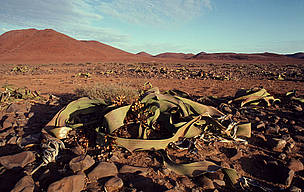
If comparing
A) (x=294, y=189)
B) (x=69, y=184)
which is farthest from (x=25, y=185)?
(x=294, y=189)

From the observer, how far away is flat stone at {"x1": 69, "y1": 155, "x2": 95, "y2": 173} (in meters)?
1.74

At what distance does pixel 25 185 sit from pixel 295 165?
8.48ft

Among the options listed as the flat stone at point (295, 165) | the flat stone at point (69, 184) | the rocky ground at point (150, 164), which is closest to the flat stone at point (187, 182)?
the rocky ground at point (150, 164)

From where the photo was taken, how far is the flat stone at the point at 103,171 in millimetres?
1713

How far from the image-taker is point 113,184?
1626 mm

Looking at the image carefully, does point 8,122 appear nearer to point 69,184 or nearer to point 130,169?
point 69,184

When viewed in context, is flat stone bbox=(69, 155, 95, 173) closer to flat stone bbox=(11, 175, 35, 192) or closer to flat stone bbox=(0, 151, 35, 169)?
flat stone bbox=(11, 175, 35, 192)

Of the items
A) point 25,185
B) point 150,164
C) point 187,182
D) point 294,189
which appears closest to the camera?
point 25,185

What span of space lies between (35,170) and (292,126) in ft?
11.2

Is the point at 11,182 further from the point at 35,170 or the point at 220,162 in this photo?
the point at 220,162

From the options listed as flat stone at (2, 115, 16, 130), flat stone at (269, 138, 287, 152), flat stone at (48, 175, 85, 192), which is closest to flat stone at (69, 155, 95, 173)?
flat stone at (48, 175, 85, 192)

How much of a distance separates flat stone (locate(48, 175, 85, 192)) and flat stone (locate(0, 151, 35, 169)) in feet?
1.83

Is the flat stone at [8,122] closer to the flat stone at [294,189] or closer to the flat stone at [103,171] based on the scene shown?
the flat stone at [103,171]

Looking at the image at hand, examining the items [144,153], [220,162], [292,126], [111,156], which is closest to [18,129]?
[111,156]
